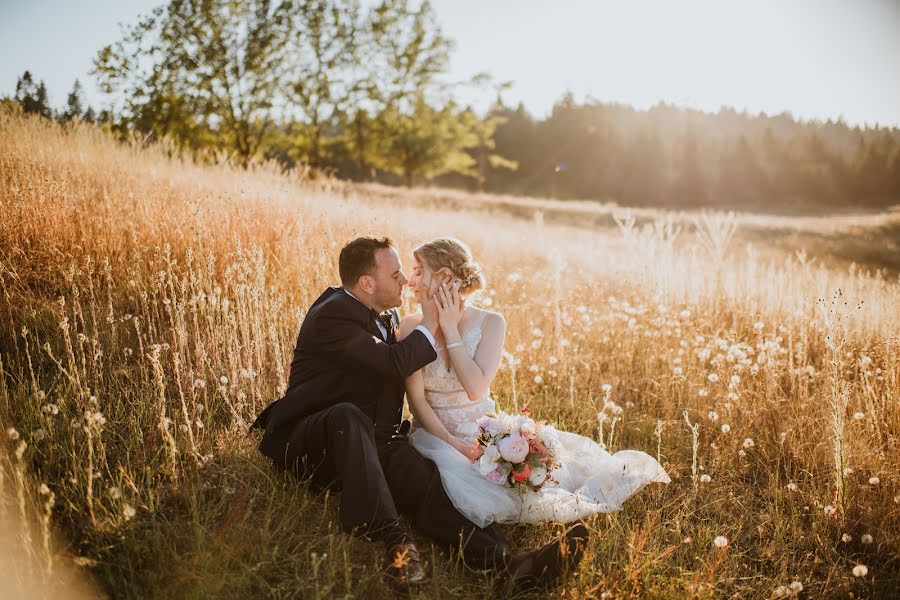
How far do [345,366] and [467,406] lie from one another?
3.15ft

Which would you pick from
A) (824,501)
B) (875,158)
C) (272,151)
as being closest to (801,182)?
(875,158)

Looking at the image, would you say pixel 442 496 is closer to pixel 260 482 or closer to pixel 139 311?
pixel 260 482

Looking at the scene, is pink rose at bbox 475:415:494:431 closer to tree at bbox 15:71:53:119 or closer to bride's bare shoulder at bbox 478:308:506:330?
bride's bare shoulder at bbox 478:308:506:330

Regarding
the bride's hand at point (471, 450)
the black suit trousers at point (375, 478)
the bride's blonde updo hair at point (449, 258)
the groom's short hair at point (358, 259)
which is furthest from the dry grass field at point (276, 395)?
the groom's short hair at point (358, 259)

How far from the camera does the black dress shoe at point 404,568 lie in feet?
8.63

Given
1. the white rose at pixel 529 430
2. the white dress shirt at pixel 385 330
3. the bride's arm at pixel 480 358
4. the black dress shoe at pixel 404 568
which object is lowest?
the black dress shoe at pixel 404 568

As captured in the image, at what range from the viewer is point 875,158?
51531mm

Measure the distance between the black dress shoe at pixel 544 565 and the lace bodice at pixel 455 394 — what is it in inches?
42.7

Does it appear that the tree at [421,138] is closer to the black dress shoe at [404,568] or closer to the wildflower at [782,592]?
the black dress shoe at [404,568]

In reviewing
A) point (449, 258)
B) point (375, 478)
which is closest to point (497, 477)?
point (375, 478)

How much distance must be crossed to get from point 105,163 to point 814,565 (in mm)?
8732

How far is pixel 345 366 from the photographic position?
3359mm

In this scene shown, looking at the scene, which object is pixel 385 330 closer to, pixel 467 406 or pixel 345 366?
pixel 345 366

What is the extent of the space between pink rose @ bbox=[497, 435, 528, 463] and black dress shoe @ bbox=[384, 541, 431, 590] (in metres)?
0.69
